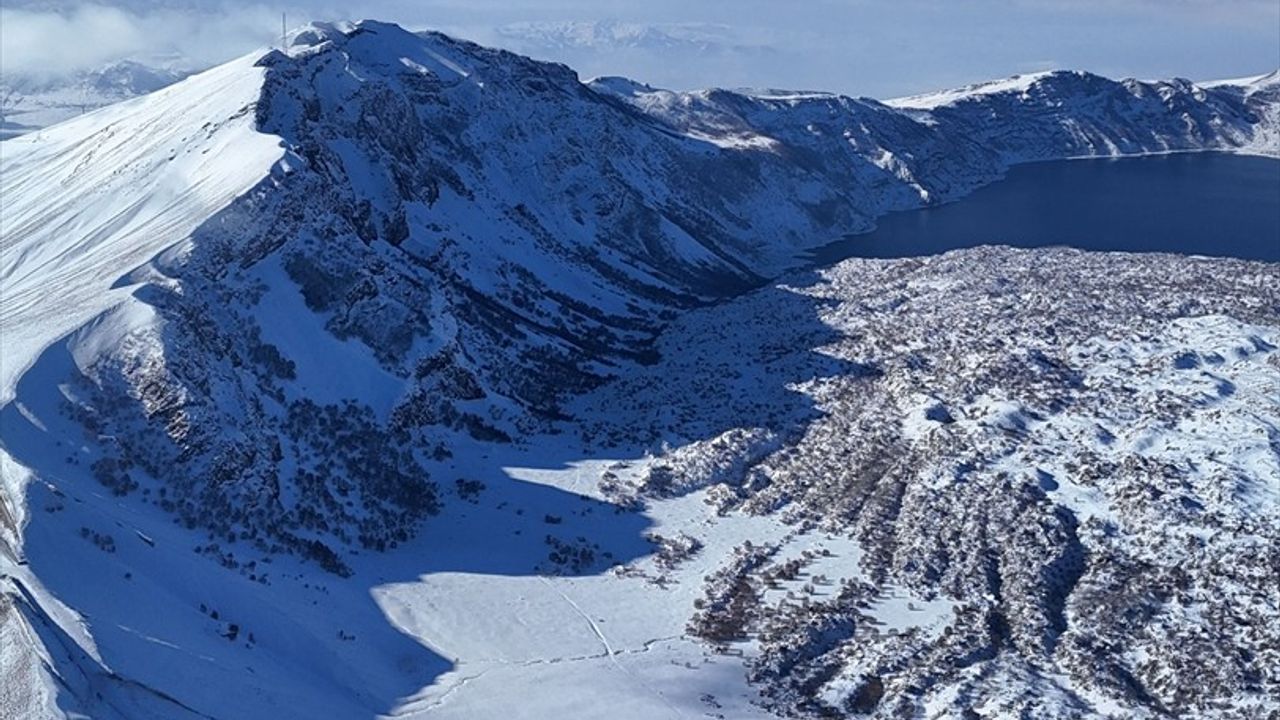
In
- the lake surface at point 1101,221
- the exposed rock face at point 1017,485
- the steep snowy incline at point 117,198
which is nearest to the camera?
the exposed rock face at point 1017,485

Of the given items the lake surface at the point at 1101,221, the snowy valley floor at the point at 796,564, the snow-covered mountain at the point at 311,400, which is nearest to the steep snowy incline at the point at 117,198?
the snow-covered mountain at the point at 311,400

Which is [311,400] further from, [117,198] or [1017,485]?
[1017,485]

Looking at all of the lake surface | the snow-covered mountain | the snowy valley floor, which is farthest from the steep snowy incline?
the lake surface

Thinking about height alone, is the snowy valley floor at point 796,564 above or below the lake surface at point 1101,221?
below

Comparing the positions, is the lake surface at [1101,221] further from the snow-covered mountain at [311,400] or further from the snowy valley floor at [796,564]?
the snowy valley floor at [796,564]

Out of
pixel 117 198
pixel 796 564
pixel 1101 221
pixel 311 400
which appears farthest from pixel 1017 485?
pixel 1101 221
